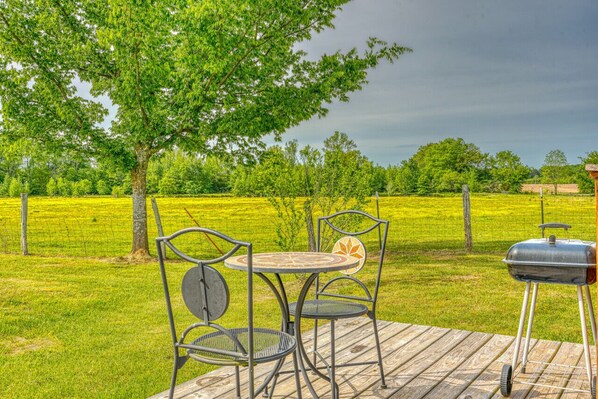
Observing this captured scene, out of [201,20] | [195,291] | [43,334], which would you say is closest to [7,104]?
[201,20]

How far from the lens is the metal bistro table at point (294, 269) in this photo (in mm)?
2174

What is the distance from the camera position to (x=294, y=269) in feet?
7.11

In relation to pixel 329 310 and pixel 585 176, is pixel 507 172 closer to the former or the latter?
pixel 585 176

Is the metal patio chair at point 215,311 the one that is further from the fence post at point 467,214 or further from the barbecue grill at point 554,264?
the fence post at point 467,214

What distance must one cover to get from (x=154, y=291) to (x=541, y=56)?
26408 millimetres

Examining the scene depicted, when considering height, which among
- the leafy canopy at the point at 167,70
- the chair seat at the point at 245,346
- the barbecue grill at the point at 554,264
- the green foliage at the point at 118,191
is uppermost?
the leafy canopy at the point at 167,70

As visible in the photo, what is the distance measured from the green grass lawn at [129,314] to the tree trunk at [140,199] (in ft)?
2.57

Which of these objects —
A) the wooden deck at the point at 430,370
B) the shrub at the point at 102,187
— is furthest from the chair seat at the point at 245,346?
the shrub at the point at 102,187

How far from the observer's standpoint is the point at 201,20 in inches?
300

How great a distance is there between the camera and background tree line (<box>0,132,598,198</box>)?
725 centimetres

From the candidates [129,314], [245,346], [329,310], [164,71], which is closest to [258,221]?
[164,71]

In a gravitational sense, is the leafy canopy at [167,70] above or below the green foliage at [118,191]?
above

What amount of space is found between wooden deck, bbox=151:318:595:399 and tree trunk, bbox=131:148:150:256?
6.73m

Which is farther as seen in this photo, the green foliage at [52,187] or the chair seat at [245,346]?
the green foliage at [52,187]
